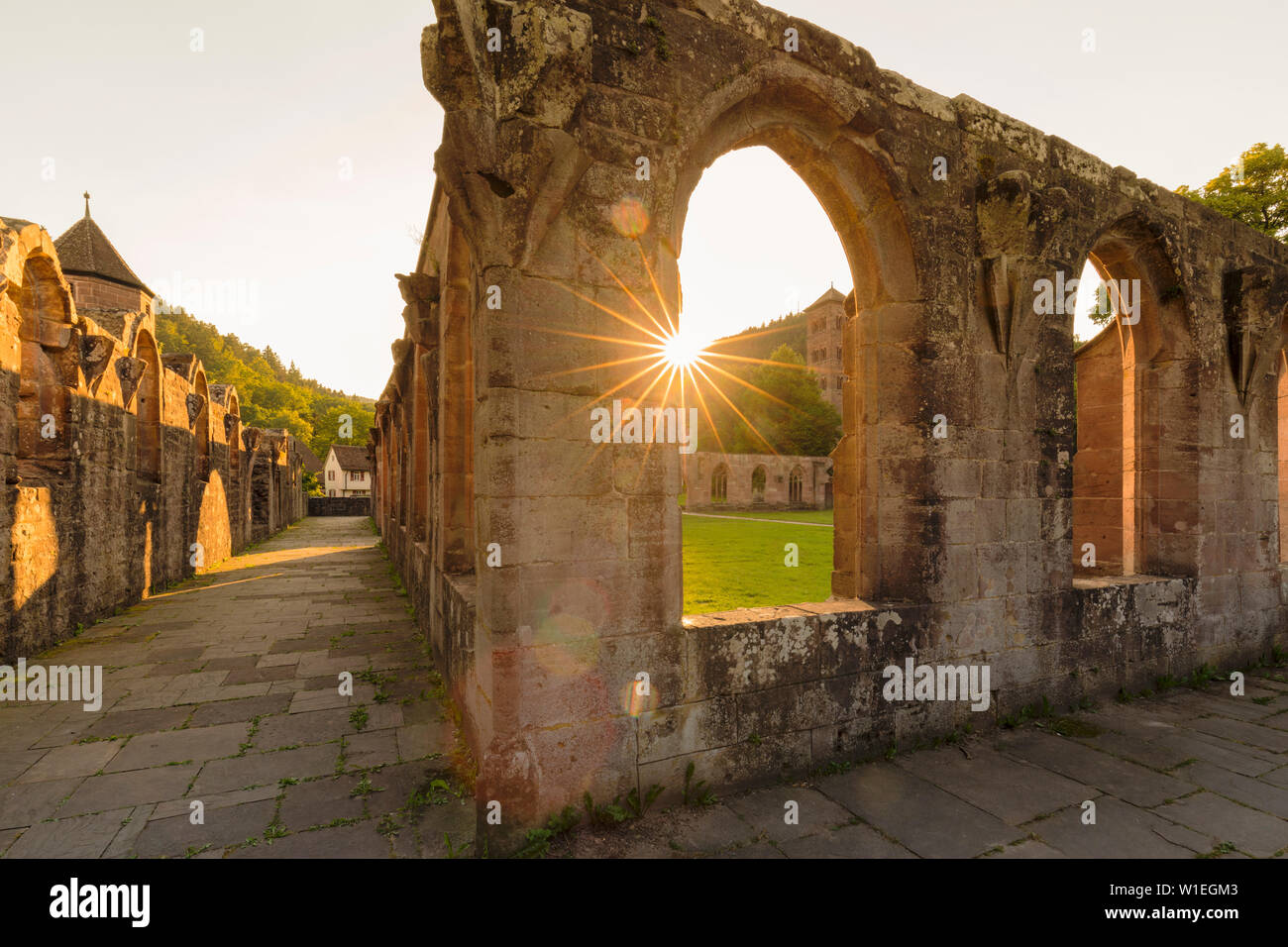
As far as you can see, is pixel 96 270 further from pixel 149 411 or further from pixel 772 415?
pixel 772 415

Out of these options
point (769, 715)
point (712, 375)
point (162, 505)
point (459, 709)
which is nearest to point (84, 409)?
point (162, 505)

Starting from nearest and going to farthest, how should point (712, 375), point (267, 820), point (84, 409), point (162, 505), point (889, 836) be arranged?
point (889, 836)
point (267, 820)
point (84, 409)
point (162, 505)
point (712, 375)

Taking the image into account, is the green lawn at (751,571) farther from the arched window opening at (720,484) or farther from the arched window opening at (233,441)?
the arched window opening at (720,484)

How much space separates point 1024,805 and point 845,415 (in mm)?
2578

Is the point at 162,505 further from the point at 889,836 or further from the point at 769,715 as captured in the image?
the point at 889,836

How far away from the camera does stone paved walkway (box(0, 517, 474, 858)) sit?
→ 288 cm

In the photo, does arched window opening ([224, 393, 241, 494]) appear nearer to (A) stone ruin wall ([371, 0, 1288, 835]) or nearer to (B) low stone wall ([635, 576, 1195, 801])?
(A) stone ruin wall ([371, 0, 1288, 835])

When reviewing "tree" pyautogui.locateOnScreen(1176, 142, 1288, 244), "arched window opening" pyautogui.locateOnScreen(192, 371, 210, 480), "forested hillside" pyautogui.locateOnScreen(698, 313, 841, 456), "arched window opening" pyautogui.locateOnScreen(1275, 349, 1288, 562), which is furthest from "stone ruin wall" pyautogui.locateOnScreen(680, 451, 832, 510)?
"arched window opening" pyautogui.locateOnScreen(1275, 349, 1288, 562)

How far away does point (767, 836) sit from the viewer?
2.81 meters

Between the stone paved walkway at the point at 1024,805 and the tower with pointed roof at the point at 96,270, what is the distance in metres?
30.0

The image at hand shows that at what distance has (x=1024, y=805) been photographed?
122 inches

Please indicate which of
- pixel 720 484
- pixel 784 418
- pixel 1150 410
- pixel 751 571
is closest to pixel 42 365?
pixel 751 571

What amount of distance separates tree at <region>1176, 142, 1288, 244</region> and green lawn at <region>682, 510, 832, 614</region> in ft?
47.9
